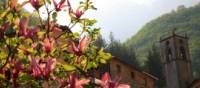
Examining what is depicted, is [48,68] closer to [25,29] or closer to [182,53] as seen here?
[25,29]

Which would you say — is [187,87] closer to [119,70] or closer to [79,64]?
[119,70]

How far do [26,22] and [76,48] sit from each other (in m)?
0.52

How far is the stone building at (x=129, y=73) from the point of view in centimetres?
3766

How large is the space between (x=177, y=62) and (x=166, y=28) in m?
117

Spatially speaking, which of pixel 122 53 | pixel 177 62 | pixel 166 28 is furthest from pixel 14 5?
pixel 166 28

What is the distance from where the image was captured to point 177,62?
204ft

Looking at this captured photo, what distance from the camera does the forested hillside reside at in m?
154

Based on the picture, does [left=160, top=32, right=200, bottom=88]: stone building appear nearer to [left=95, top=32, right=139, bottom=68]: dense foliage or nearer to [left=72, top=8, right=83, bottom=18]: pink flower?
[left=95, top=32, right=139, bottom=68]: dense foliage

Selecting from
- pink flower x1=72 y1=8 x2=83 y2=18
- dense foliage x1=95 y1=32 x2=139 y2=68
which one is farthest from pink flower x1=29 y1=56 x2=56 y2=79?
dense foliage x1=95 y1=32 x2=139 y2=68

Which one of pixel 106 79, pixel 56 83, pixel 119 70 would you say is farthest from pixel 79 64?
pixel 119 70

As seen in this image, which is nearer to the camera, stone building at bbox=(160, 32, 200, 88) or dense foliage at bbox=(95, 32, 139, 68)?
stone building at bbox=(160, 32, 200, 88)

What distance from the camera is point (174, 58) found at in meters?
62.1

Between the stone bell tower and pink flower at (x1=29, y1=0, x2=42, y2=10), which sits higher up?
pink flower at (x1=29, y1=0, x2=42, y2=10)

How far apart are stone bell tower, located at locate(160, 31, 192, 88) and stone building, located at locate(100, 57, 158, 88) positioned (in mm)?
18223
